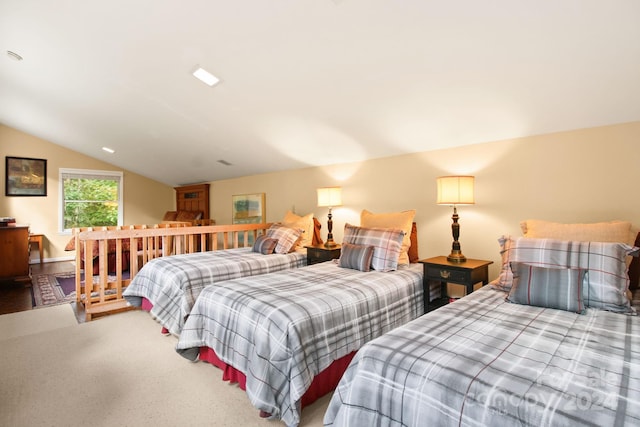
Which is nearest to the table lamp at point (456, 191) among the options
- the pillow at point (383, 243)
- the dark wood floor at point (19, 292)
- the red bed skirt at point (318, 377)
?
the pillow at point (383, 243)

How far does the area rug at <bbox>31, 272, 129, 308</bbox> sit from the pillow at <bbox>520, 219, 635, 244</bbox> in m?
5.03

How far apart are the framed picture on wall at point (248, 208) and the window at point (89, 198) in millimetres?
3319

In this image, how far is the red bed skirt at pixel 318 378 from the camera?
1.86 m

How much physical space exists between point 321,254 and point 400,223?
3.33 ft

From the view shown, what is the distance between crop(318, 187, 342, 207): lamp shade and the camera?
3904mm

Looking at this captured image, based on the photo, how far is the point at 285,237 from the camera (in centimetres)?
390

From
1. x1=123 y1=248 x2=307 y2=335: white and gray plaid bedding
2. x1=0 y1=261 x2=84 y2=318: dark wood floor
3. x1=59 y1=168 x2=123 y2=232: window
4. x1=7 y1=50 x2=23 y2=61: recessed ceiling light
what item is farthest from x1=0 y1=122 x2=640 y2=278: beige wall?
x1=59 y1=168 x2=123 y2=232: window

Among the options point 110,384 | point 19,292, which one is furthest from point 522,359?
point 19,292

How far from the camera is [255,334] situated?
1846 mm

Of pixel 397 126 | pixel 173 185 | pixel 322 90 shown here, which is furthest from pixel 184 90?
pixel 173 185

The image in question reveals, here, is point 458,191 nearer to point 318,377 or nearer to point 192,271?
point 318,377

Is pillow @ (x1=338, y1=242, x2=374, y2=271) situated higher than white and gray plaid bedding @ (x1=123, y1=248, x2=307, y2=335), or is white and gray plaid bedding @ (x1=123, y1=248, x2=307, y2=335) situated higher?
pillow @ (x1=338, y1=242, x2=374, y2=271)

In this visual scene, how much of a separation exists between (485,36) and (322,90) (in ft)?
4.36

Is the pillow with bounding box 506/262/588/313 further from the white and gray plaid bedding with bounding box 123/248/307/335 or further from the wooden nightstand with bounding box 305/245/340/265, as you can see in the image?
the white and gray plaid bedding with bounding box 123/248/307/335
